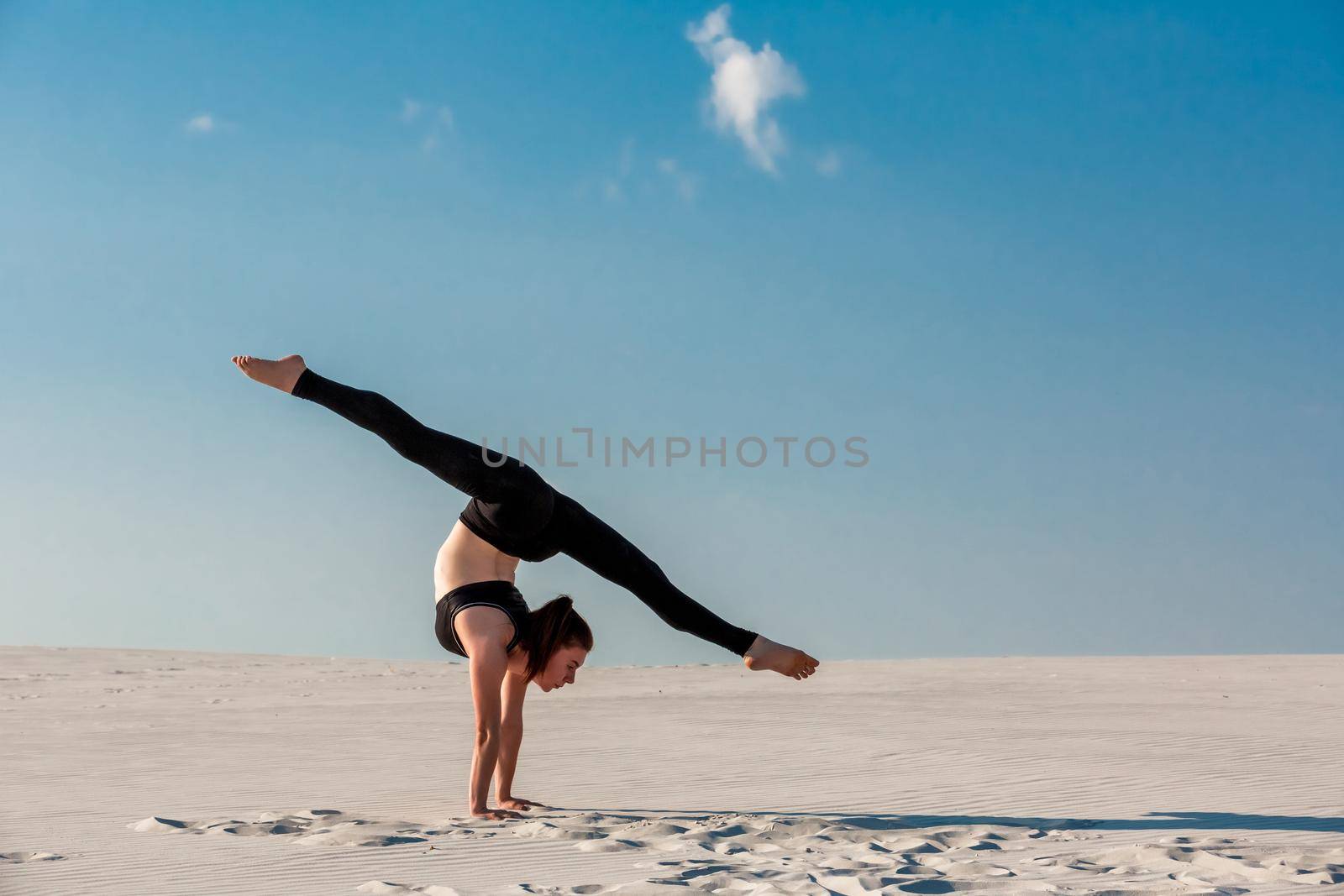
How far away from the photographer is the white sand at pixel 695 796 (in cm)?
468

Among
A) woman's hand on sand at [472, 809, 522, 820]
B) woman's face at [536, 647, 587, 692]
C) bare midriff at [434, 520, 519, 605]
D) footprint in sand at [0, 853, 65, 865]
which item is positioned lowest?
footprint in sand at [0, 853, 65, 865]

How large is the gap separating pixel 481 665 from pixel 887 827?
2274 mm

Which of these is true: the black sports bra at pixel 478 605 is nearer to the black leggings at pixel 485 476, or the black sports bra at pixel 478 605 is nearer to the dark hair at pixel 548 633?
the dark hair at pixel 548 633

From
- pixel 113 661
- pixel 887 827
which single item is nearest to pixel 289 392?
pixel 887 827

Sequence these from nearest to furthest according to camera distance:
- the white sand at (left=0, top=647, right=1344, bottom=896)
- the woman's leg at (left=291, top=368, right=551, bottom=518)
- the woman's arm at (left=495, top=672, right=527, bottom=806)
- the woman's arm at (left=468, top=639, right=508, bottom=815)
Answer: the white sand at (left=0, top=647, right=1344, bottom=896), the woman's arm at (left=468, top=639, right=508, bottom=815), the woman's leg at (left=291, top=368, right=551, bottom=518), the woman's arm at (left=495, top=672, right=527, bottom=806)

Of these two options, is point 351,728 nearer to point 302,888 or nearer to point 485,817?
point 485,817

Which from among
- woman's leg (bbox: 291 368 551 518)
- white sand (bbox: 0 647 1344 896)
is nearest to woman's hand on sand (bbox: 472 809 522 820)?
white sand (bbox: 0 647 1344 896)

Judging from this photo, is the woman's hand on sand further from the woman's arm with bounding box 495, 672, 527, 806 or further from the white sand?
the woman's arm with bounding box 495, 672, 527, 806

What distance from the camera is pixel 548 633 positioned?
6.05m

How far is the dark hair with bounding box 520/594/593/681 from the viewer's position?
6.05 metres

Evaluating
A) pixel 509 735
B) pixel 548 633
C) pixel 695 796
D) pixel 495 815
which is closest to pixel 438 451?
pixel 548 633

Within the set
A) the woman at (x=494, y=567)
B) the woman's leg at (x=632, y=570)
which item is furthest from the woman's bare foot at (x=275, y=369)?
the woman's leg at (x=632, y=570)

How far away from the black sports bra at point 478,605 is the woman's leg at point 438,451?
419 millimetres

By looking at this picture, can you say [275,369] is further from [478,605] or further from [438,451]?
[478,605]
